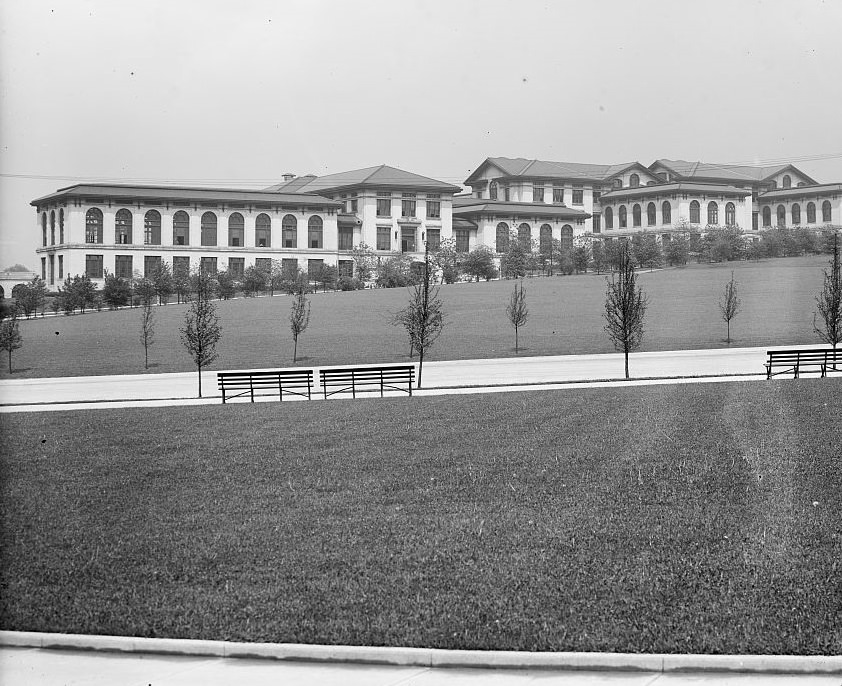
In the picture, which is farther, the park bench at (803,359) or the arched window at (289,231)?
the arched window at (289,231)

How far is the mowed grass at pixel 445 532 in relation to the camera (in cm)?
702

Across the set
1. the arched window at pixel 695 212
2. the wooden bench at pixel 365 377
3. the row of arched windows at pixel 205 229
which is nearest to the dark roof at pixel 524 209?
the row of arched windows at pixel 205 229

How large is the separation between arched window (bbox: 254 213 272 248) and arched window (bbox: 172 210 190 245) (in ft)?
22.4

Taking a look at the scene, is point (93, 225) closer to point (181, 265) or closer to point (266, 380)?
point (181, 265)

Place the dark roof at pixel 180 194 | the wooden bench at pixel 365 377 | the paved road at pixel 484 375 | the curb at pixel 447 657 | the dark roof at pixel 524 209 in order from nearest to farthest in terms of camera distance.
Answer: the curb at pixel 447 657
the wooden bench at pixel 365 377
the paved road at pixel 484 375
the dark roof at pixel 180 194
the dark roof at pixel 524 209

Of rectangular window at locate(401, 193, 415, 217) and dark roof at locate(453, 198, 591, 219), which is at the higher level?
rectangular window at locate(401, 193, 415, 217)

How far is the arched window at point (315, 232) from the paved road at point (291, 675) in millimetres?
86022

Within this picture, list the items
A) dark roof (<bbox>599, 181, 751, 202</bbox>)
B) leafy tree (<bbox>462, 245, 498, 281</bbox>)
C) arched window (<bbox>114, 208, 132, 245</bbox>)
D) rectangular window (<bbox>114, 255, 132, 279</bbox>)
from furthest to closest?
leafy tree (<bbox>462, 245, 498, 281</bbox>) < arched window (<bbox>114, 208, 132, 245</bbox>) < rectangular window (<bbox>114, 255, 132, 279</bbox>) < dark roof (<bbox>599, 181, 751, 202</bbox>)

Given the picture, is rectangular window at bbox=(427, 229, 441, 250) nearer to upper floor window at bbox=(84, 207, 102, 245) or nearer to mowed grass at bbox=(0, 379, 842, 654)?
upper floor window at bbox=(84, 207, 102, 245)

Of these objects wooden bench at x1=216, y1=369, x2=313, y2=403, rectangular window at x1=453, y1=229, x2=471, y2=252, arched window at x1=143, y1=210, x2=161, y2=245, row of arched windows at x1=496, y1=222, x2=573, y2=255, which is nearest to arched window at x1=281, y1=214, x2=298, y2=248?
arched window at x1=143, y1=210, x2=161, y2=245

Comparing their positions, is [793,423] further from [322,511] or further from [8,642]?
[8,642]

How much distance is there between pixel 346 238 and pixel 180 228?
58.4 ft

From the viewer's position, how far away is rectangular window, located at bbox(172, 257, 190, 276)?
76.0 metres

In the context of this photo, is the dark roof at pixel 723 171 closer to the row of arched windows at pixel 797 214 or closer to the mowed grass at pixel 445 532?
the row of arched windows at pixel 797 214
